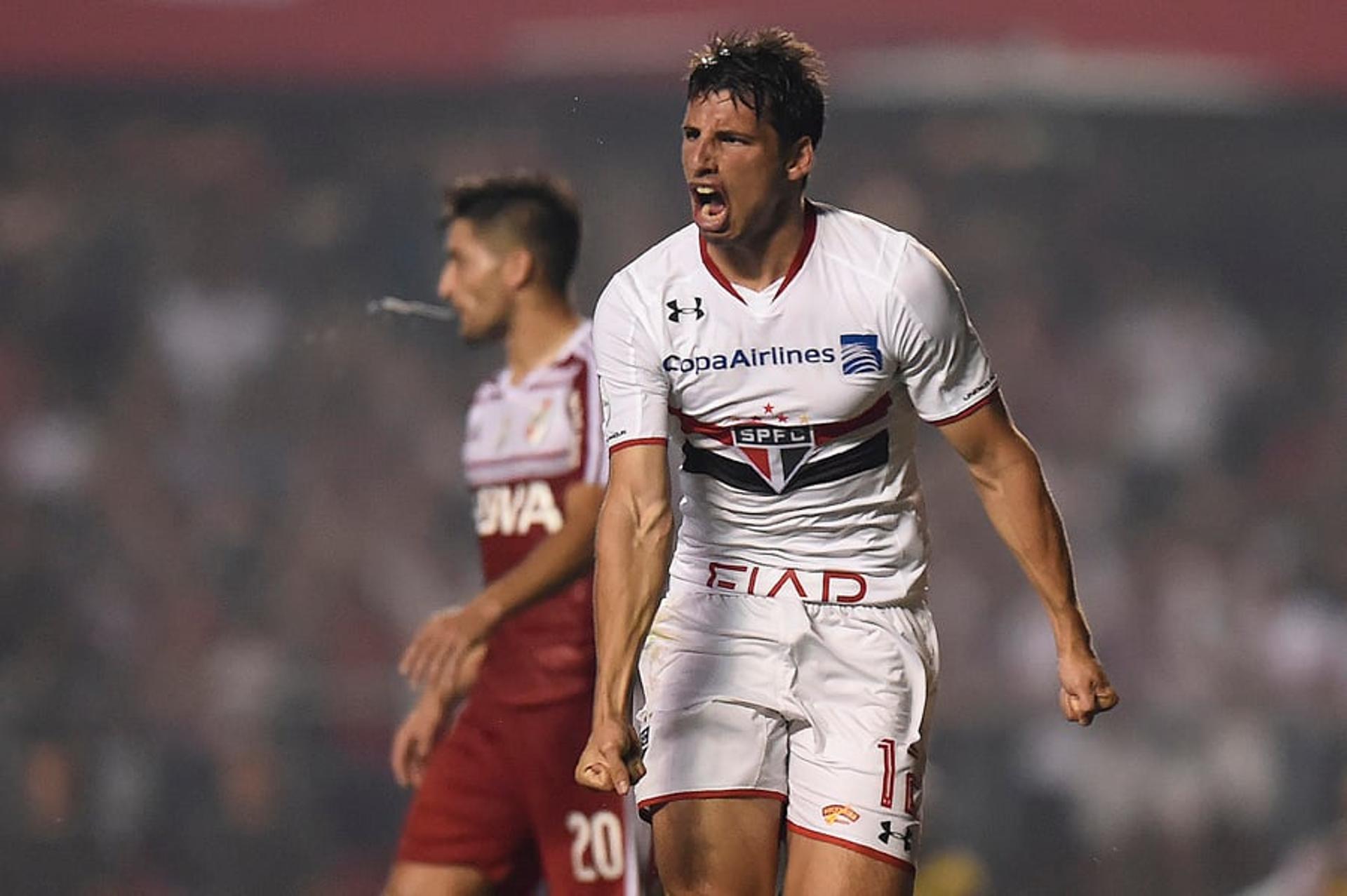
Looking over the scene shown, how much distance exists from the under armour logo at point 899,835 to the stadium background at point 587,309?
458 cm

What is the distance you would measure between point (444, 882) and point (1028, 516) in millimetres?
1882

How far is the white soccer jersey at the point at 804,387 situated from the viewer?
3666 mm

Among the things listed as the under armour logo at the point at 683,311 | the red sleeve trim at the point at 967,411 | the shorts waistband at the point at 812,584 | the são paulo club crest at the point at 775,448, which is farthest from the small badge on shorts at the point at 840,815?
the under armour logo at the point at 683,311

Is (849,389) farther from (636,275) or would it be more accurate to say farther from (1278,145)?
(1278,145)

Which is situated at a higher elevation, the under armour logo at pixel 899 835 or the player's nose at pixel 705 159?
the player's nose at pixel 705 159

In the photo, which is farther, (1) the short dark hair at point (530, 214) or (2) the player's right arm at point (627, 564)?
(1) the short dark hair at point (530, 214)

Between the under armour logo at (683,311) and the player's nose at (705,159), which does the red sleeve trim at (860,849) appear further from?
the player's nose at (705,159)

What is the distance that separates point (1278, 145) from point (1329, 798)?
9.65 ft

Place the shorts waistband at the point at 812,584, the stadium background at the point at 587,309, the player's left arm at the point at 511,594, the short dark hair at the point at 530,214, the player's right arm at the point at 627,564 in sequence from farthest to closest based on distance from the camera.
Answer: the stadium background at the point at 587,309 < the short dark hair at the point at 530,214 < the player's left arm at the point at 511,594 < the shorts waistband at the point at 812,584 < the player's right arm at the point at 627,564

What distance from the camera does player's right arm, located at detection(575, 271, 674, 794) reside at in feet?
11.7

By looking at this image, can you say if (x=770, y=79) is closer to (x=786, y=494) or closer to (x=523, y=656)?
(x=786, y=494)

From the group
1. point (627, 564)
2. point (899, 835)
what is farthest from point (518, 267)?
point (899, 835)

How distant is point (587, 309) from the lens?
27.1 feet

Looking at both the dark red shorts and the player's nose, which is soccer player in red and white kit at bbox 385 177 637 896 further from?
the player's nose
